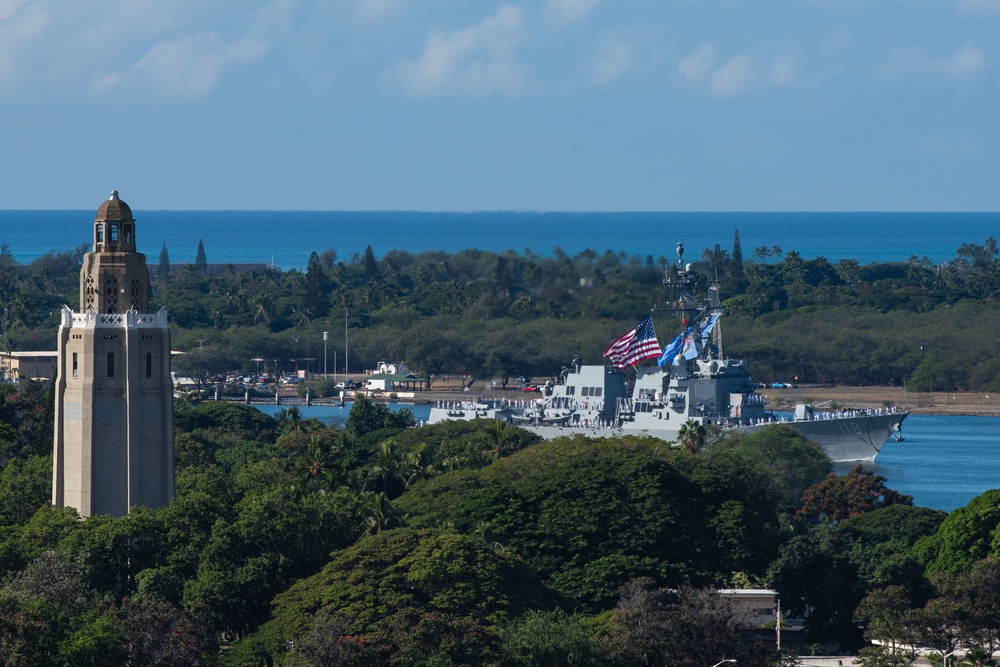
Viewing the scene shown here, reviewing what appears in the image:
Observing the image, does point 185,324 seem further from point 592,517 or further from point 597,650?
point 597,650

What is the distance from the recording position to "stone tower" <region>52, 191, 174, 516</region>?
5362 cm

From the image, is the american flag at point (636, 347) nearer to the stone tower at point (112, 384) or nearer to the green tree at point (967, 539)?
the green tree at point (967, 539)

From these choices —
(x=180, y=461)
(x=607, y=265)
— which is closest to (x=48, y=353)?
(x=607, y=265)

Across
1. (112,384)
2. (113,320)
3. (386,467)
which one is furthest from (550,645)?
(386,467)

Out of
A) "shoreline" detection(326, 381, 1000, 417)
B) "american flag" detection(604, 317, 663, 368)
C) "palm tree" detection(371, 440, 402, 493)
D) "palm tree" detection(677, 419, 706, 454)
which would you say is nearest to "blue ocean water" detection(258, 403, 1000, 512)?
"shoreline" detection(326, 381, 1000, 417)

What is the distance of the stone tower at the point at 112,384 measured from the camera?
53625 mm

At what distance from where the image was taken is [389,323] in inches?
7549

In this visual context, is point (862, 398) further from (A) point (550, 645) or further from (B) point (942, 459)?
(A) point (550, 645)

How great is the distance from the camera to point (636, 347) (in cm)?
10112

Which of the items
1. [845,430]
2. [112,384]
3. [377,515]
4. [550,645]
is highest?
[112,384]

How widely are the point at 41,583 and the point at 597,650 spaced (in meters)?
13.4

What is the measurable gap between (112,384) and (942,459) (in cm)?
7455

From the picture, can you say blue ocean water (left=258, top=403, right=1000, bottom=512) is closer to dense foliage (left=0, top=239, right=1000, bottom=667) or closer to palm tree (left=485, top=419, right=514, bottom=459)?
dense foliage (left=0, top=239, right=1000, bottom=667)

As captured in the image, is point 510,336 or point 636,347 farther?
point 510,336
